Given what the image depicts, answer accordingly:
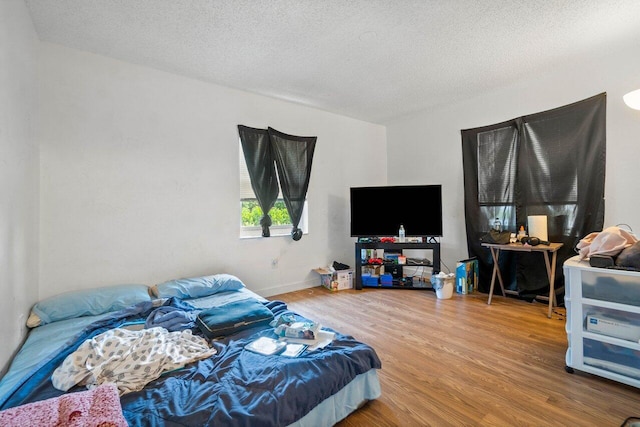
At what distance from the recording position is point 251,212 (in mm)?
3621

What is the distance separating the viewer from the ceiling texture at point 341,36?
2062 millimetres

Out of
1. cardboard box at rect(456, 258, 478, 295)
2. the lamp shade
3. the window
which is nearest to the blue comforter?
the window

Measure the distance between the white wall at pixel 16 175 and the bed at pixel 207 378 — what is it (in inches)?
9.8

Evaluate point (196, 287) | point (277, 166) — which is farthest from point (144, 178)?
point (277, 166)

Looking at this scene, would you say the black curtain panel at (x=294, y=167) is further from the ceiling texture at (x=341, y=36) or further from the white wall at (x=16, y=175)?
the white wall at (x=16, y=175)

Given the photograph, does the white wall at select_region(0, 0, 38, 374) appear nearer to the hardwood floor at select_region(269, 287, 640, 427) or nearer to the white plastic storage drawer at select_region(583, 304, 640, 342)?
the hardwood floor at select_region(269, 287, 640, 427)

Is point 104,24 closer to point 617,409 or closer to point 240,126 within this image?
point 240,126

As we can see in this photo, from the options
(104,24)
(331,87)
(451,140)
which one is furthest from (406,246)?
(104,24)

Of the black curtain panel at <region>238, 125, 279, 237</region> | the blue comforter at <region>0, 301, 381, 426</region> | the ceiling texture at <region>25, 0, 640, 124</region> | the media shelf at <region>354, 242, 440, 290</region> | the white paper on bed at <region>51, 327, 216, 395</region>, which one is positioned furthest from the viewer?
the media shelf at <region>354, 242, 440, 290</region>

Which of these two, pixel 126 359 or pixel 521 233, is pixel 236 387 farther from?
pixel 521 233

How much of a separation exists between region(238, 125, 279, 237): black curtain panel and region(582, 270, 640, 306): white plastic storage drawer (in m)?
2.95

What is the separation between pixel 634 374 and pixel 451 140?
3.12 metres

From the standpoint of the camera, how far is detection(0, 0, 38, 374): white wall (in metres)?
1.56

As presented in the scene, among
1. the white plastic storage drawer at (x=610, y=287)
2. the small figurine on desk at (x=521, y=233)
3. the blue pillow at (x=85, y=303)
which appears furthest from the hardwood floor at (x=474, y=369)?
the blue pillow at (x=85, y=303)
